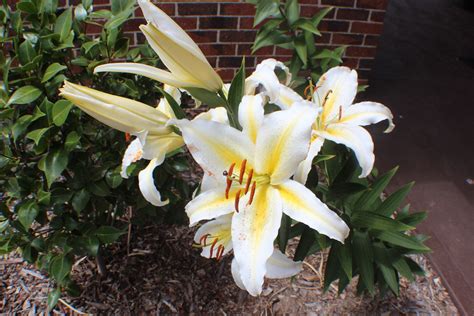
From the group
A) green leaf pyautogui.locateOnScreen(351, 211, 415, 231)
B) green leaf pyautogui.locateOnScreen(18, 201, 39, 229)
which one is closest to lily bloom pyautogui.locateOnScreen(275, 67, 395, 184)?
green leaf pyautogui.locateOnScreen(351, 211, 415, 231)

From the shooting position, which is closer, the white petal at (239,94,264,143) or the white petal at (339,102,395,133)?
the white petal at (239,94,264,143)

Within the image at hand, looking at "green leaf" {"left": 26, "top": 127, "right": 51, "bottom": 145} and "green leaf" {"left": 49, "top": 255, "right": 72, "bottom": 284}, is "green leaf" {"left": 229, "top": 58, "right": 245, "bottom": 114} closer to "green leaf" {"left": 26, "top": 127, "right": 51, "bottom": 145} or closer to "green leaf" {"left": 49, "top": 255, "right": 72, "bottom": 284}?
"green leaf" {"left": 26, "top": 127, "right": 51, "bottom": 145}

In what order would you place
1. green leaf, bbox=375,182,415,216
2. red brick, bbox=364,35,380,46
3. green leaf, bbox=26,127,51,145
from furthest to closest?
red brick, bbox=364,35,380,46 → green leaf, bbox=375,182,415,216 → green leaf, bbox=26,127,51,145

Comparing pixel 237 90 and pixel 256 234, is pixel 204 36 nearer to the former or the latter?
pixel 237 90

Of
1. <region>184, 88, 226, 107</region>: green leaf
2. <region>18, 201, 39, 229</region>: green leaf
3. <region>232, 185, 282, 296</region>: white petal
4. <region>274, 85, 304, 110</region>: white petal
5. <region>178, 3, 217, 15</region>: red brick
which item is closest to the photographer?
<region>232, 185, 282, 296</region>: white petal

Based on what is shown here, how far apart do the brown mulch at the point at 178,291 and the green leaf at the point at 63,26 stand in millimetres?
990

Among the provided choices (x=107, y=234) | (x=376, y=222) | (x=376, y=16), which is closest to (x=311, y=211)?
(x=376, y=222)

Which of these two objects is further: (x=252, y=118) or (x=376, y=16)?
(x=376, y=16)

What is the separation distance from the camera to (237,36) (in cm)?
286

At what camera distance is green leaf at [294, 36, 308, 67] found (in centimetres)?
186

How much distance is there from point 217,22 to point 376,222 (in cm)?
193

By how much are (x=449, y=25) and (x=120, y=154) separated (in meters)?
Result: 4.76

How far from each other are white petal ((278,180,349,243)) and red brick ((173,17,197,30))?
2.19 m

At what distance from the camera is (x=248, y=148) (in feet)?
2.50
